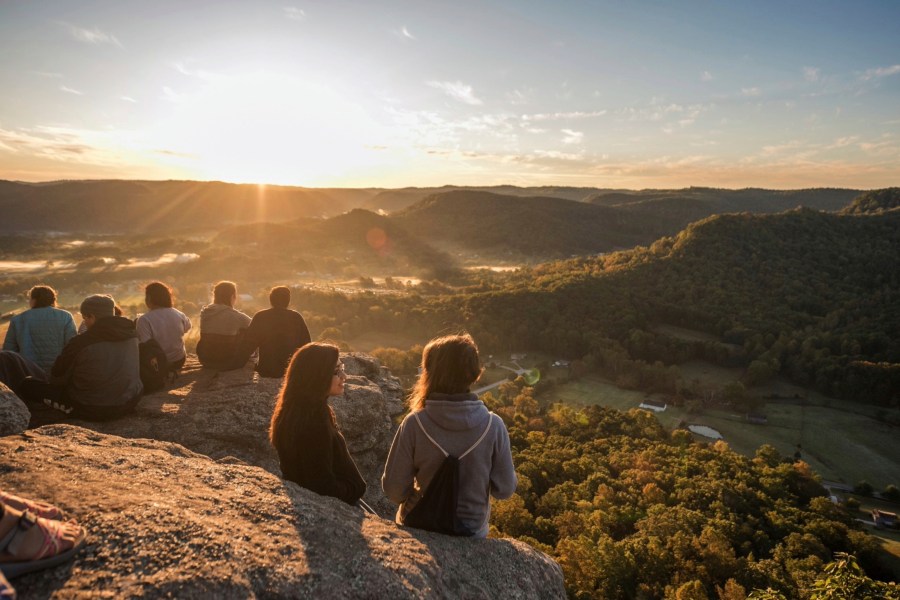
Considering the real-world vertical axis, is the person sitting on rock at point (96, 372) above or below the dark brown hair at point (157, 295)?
below

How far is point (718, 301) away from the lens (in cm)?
9631

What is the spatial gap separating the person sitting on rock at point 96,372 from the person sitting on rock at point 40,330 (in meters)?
0.90

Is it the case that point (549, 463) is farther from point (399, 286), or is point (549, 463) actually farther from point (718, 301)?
point (399, 286)

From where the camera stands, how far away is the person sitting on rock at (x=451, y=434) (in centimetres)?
479

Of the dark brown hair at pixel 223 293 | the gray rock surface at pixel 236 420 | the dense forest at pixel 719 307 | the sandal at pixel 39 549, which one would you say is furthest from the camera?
the dense forest at pixel 719 307

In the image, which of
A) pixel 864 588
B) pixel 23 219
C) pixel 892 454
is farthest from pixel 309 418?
pixel 23 219

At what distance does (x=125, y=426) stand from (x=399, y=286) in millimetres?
123645

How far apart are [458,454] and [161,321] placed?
26.0 ft

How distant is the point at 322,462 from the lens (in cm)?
560

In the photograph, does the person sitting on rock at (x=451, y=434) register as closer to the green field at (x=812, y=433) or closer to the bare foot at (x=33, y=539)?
the bare foot at (x=33, y=539)

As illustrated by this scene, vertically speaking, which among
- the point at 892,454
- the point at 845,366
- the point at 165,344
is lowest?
the point at 892,454

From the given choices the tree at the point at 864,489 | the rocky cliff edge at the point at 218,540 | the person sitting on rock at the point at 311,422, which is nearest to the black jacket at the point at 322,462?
the person sitting on rock at the point at 311,422

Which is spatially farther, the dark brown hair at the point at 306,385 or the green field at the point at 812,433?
the green field at the point at 812,433

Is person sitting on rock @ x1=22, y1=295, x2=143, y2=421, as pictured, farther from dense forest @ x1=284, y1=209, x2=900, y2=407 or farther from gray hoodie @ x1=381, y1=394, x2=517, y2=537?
dense forest @ x1=284, y1=209, x2=900, y2=407
